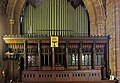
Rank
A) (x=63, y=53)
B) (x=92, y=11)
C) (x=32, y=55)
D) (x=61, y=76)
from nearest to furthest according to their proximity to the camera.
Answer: (x=61, y=76), (x=32, y=55), (x=63, y=53), (x=92, y=11)

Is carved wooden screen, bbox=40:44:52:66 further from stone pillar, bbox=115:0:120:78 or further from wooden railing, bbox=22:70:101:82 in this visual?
stone pillar, bbox=115:0:120:78

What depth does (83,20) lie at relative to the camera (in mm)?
13375

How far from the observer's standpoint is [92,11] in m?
12.8

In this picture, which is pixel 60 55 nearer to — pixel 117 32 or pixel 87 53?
pixel 87 53

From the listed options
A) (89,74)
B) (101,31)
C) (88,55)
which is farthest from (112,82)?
(101,31)

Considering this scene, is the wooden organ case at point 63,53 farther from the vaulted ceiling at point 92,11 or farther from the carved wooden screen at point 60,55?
the vaulted ceiling at point 92,11

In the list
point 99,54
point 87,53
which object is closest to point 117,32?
point 99,54

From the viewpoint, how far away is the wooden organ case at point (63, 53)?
8.34 m

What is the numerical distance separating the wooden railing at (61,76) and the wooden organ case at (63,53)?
18cm

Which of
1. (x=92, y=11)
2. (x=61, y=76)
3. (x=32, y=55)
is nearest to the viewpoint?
(x=61, y=76)

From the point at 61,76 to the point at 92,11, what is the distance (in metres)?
5.72

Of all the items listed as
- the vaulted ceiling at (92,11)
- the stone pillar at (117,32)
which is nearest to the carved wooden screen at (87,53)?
the stone pillar at (117,32)

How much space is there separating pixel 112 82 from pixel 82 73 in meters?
1.00

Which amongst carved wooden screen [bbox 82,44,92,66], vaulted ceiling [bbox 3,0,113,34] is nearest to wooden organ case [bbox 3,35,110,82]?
carved wooden screen [bbox 82,44,92,66]
